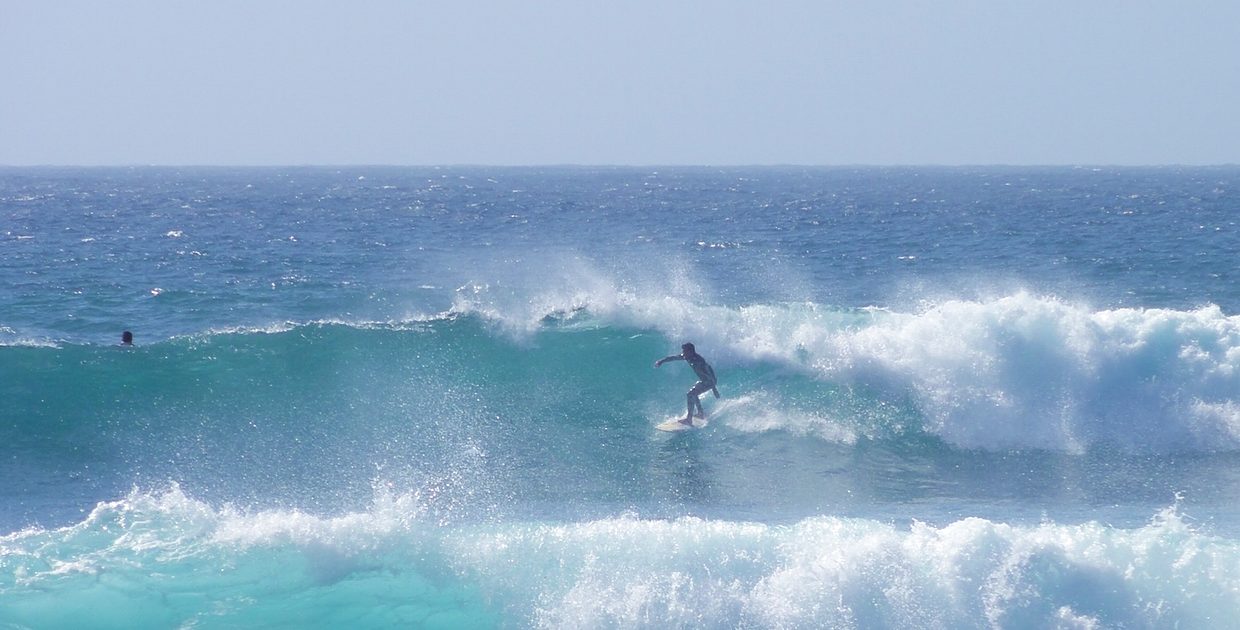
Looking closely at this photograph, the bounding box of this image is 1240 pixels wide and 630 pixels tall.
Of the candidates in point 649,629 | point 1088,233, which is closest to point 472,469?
point 649,629

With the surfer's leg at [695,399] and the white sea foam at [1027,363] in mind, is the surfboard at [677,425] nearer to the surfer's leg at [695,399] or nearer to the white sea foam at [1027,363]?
the surfer's leg at [695,399]

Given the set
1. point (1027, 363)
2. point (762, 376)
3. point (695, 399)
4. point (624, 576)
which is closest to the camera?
point (624, 576)

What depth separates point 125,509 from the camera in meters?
10.1

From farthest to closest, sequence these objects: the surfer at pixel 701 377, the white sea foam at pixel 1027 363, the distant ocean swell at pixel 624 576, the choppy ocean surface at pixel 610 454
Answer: the surfer at pixel 701 377, the white sea foam at pixel 1027 363, the choppy ocean surface at pixel 610 454, the distant ocean swell at pixel 624 576

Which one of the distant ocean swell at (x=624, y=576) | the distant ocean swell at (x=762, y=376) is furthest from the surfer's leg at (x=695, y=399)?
the distant ocean swell at (x=624, y=576)

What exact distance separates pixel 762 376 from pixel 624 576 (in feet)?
24.0

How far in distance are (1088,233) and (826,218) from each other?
43.0 feet

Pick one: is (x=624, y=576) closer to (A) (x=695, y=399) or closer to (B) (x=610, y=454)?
(B) (x=610, y=454)

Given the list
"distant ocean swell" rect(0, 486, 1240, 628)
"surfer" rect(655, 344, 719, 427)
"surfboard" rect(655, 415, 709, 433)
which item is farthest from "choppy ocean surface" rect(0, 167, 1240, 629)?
"surfer" rect(655, 344, 719, 427)

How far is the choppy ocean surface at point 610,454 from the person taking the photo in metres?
8.98

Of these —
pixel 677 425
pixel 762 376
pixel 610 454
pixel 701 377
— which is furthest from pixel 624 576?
pixel 762 376

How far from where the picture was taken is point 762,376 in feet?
52.7

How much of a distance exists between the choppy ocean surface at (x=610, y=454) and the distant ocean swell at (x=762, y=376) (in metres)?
0.05

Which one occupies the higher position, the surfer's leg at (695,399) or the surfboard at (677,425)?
the surfer's leg at (695,399)
